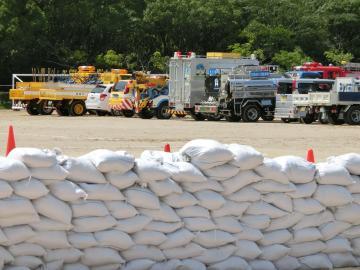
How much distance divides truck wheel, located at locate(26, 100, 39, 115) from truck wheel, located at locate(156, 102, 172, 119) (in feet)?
24.5

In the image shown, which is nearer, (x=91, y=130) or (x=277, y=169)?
(x=277, y=169)

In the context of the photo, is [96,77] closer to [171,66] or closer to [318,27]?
[171,66]

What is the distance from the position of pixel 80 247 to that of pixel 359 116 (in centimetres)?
2811

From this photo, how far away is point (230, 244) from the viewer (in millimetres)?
8812

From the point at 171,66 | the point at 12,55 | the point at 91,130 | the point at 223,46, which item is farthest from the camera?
the point at 223,46

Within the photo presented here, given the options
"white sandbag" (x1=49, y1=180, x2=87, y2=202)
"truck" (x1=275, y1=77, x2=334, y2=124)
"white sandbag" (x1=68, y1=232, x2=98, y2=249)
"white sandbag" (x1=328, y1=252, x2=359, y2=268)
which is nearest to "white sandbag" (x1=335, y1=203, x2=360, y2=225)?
"white sandbag" (x1=328, y1=252, x2=359, y2=268)

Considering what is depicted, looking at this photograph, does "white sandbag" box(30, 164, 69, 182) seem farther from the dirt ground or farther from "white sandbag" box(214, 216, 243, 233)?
the dirt ground

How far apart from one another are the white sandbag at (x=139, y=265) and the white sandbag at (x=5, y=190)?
4.00 feet

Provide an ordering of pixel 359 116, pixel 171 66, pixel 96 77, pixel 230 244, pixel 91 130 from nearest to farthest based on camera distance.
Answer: pixel 230 244 → pixel 91 130 → pixel 359 116 → pixel 171 66 → pixel 96 77

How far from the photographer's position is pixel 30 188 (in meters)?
8.00

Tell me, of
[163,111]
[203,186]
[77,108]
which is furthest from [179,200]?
[77,108]

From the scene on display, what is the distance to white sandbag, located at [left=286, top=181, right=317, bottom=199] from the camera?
9.11 meters

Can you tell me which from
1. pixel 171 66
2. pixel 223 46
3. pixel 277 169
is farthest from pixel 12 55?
pixel 277 169

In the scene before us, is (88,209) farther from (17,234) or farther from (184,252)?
(184,252)
